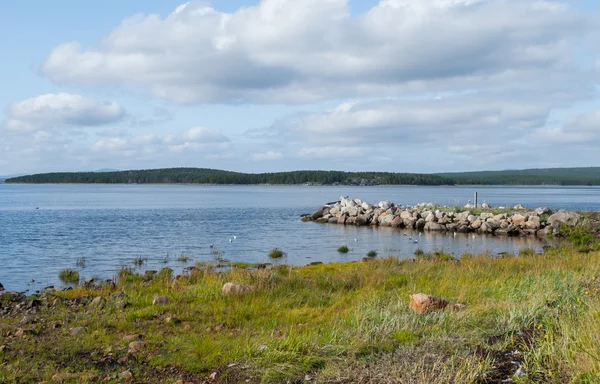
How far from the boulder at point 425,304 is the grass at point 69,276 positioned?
510 inches

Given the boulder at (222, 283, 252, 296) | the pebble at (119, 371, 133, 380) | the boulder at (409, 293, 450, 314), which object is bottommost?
the pebble at (119, 371, 133, 380)

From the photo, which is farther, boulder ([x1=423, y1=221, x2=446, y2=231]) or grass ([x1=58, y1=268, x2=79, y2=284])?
boulder ([x1=423, y1=221, x2=446, y2=231])

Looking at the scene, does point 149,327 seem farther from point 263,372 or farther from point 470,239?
point 470,239

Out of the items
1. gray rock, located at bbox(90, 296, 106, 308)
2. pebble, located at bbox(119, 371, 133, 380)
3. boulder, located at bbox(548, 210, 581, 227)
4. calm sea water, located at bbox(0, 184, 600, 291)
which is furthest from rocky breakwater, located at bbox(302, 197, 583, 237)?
pebble, located at bbox(119, 371, 133, 380)

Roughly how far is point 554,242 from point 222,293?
85.7 ft

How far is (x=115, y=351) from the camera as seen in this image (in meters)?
7.55

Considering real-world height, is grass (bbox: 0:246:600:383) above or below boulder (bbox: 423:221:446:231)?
above

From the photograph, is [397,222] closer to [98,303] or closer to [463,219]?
[463,219]

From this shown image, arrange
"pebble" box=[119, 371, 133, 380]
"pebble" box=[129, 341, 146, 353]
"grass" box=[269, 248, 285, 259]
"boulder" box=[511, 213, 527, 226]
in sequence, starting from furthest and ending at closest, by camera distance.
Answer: "boulder" box=[511, 213, 527, 226], "grass" box=[269, 248, 285, 259], "pebble" box=[129, 341, 146, 353], "pebble" box=[119, 371, 133, 380]

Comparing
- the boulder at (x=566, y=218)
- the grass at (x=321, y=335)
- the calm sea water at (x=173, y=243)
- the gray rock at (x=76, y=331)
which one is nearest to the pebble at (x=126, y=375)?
the grass at (x=321, y=335)

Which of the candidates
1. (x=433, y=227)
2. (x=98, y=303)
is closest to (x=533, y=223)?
(x=433, y=227)

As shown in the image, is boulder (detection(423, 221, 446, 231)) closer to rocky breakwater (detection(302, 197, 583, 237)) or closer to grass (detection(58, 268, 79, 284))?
rocky breakwater (detection(302, 197, 583, 237))

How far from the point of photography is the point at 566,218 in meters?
35.9

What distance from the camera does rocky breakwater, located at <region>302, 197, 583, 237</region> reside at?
36.1 meters
